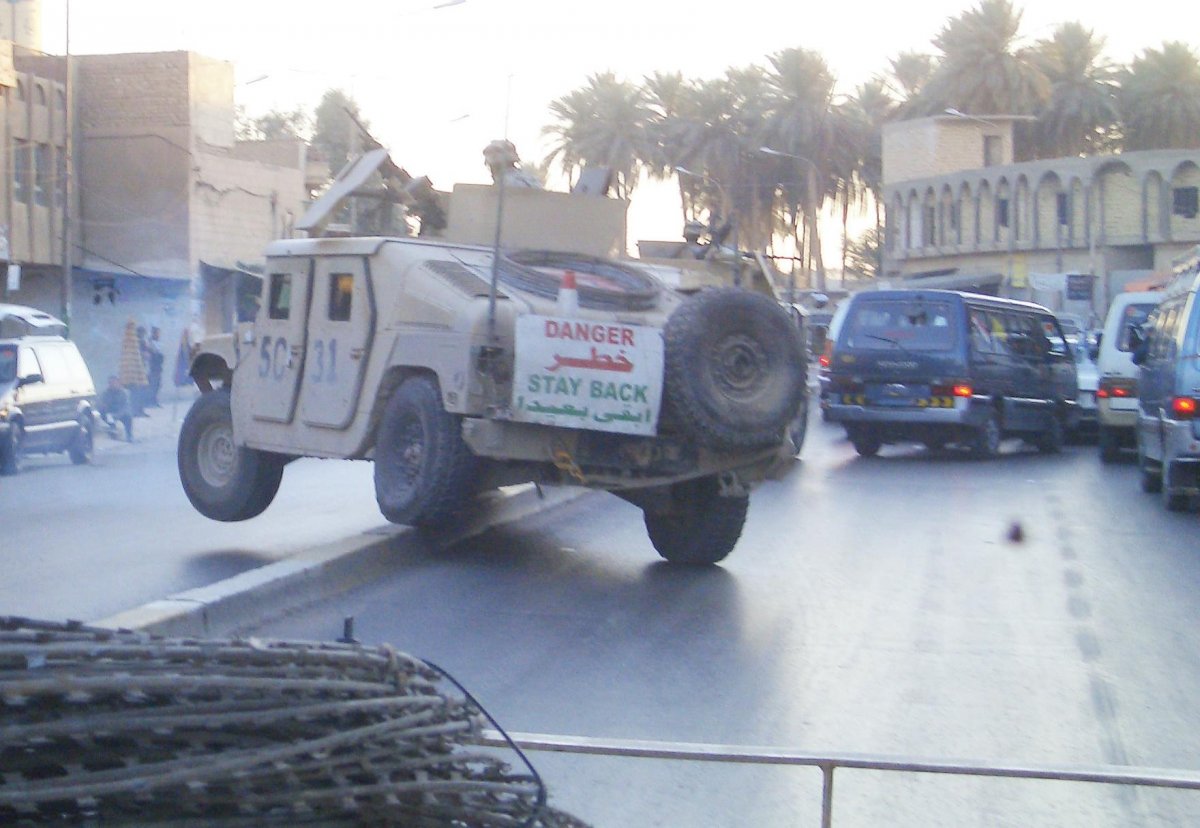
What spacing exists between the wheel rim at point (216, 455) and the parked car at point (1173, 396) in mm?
7459

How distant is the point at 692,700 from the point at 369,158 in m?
5.80

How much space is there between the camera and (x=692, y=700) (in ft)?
20.2

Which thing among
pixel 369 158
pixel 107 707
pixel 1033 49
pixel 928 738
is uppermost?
pixel 1033 49

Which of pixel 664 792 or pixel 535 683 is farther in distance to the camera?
pixel 535 683

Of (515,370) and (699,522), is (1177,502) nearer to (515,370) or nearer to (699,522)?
(699,522)

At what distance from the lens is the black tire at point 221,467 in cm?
1031

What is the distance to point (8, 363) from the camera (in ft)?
59.6

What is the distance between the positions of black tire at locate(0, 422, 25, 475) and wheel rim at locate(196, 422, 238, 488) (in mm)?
8053

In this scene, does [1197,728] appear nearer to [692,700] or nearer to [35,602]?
[692,700]

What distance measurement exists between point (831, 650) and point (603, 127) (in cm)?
5163

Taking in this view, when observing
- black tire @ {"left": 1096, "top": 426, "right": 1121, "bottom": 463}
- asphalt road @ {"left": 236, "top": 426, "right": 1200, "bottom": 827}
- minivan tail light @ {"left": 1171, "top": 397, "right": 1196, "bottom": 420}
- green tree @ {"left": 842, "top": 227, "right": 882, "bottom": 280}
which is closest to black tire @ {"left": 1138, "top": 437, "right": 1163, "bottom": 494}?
asphalt road @ {"left": 236, "top": 426, "right": 1200, "bottom": 827}

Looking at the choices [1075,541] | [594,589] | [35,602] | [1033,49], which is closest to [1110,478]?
[1075,541]

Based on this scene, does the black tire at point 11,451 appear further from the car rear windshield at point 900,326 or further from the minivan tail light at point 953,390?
the minivan tail light at point 953,390

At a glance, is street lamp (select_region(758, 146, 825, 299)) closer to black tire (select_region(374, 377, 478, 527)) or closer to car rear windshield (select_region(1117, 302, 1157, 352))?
car rear windshield (select_region(1117, 302, 1157, 352))
